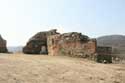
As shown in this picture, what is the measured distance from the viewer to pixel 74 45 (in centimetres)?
1688

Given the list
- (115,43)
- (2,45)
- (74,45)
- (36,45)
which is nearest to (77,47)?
(74,45)

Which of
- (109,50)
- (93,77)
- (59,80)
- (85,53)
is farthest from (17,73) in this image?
(109,50)

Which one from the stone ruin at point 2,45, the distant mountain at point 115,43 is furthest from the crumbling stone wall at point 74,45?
the distant mountain at point 115,43

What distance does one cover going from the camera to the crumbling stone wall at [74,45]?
15.7m

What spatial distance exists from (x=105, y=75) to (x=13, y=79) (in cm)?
387

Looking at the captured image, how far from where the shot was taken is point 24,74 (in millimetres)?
9008

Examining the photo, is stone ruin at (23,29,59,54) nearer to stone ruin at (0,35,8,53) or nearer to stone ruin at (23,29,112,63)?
stone ruin at (0,35,8,53)

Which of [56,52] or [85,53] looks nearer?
[85,53]

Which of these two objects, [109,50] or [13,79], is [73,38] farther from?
[13,79]

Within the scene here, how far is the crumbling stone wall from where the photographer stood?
51.6 ft

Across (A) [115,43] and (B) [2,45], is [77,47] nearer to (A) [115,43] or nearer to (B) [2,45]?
(B) [2,45]

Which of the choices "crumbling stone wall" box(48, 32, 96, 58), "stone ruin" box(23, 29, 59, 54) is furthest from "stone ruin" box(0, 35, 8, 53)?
"crumbling stone wall" box(48, 32, 96, 58)

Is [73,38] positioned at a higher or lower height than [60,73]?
higher

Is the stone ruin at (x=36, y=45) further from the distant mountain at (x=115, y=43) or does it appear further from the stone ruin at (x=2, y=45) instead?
the distant mountain at (x=115, y=43)
